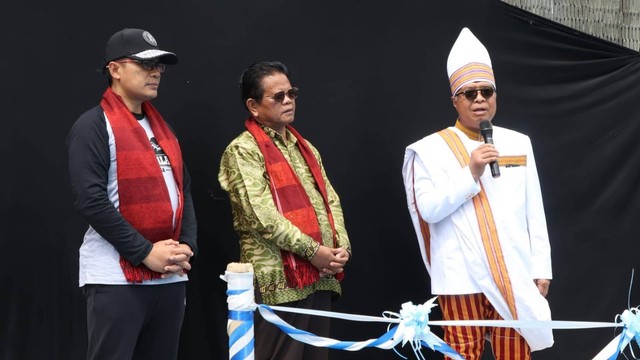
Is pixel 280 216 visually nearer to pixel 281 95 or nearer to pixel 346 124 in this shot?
pixel 281 95

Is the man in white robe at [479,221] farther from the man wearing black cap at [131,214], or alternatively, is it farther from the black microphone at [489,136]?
the man wearing black cap at [131,214]

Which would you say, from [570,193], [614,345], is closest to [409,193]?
[614,345]

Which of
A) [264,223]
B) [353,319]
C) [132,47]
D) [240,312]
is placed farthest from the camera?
[264,223]

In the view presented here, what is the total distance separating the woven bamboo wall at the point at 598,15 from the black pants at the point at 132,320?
245cm

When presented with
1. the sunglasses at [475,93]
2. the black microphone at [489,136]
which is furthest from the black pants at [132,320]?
the sunglasses at [475,93]

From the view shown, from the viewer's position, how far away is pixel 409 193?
13.2ft

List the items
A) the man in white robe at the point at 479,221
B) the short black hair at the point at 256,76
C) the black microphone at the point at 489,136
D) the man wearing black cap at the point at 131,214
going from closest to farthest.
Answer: the man wearing black cap at the point at 131,214 < the black microphone at the point at 489,136 < the man in white robe at the point at 479,221 < the short black hair at the point at 256,76

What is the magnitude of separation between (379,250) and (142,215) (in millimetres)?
1468

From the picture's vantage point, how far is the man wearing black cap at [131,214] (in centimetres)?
338

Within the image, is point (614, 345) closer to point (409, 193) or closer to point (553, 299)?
point (409, 193)

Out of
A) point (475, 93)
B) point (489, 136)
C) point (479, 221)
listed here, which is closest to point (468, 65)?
point (475, 93)

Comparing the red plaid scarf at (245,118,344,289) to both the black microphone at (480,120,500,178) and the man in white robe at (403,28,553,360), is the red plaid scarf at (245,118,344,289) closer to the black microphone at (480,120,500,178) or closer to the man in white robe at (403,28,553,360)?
the man in white robe at (403,28,553,360)

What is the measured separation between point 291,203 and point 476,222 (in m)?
0.71

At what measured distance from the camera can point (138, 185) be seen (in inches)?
137
